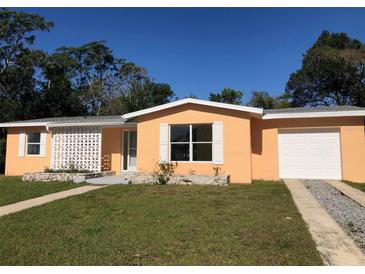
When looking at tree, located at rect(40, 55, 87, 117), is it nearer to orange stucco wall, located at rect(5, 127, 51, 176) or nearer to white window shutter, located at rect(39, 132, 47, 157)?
orange stucco wall, located at rect(5, 127, 51, 176)

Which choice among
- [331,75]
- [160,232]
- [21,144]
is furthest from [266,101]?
[160,232]

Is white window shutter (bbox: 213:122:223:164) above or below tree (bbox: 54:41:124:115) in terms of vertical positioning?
below

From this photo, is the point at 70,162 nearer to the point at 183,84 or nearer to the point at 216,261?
the point at 216,261

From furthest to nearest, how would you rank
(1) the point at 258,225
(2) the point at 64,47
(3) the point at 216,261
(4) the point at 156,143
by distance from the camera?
(2) the point at 64,47, (4) the point at 156,143, (1) the point at 258,225, (3) the point at 216,261

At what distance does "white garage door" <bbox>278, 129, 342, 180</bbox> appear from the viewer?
1184 cm

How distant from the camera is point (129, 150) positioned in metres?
14.7

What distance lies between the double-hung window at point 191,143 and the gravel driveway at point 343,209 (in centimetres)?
421

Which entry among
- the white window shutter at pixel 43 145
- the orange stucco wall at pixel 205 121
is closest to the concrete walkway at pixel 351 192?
the orange stucco wall at pixel 205 121

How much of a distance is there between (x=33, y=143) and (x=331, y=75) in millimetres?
27244

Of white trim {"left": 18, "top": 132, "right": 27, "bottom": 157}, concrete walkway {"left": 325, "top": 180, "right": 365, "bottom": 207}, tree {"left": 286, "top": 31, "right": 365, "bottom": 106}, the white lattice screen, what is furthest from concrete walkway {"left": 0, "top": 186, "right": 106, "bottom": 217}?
tree {"left": 286, "top": 31, "right": 365, "bottom": 106}

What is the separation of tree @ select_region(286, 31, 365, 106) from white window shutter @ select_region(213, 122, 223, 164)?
2142 centimetres
